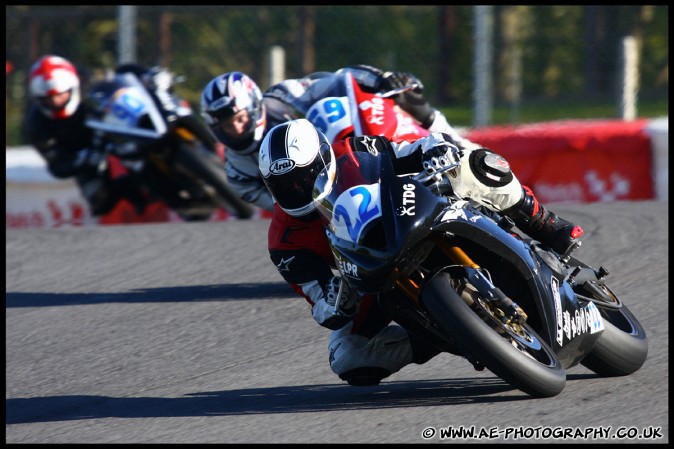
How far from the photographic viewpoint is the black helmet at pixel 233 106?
7445 millimetres

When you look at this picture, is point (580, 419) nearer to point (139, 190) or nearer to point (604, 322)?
point (604, 322)

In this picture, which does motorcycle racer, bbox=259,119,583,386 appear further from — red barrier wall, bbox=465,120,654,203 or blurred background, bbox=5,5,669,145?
blurred background, bbox=5,5,669,145

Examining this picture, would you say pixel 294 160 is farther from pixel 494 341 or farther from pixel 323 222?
pixel 494 341

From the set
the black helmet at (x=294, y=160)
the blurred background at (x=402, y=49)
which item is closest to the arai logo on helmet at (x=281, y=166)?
the black helmet at (x=294, y=160)

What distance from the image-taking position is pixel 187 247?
30.1 ft

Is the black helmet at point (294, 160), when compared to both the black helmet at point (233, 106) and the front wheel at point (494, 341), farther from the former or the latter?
the black helmet at point (233, 106)

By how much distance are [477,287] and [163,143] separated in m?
7.10

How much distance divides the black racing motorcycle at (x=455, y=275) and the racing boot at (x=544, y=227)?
0.36 m

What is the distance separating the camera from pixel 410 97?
7.69m

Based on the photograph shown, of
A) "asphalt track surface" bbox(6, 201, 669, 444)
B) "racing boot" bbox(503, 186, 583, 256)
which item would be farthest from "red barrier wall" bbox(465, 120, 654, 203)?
"racing boot" bbox(503, 186, 583, 256)

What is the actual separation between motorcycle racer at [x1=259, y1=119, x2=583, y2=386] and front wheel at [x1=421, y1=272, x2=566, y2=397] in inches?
22.2

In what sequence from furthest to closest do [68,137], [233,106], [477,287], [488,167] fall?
[68,137] → [233,106] → [488,167] → [477,287]

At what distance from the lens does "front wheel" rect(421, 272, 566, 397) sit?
407cm

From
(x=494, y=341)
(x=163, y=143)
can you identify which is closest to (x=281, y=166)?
(x=494, y=341)
